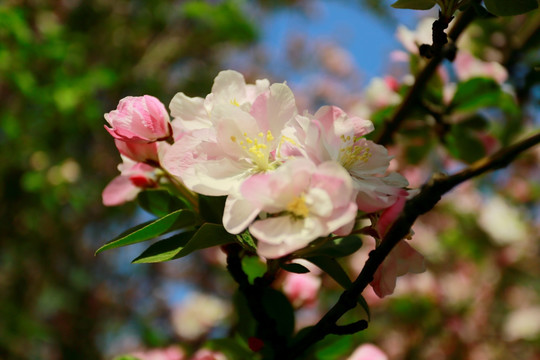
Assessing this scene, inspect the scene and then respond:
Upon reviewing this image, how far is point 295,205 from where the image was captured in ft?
1.42

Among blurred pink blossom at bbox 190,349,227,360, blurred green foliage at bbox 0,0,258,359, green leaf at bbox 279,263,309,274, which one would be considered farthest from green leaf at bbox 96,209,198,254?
blurred green foliage at bbox 0,0,258,359

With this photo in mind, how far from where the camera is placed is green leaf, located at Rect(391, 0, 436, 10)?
52 cm

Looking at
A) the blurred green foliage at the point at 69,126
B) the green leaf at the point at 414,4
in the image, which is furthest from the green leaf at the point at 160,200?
the blurred green foliage at the point at 69,126

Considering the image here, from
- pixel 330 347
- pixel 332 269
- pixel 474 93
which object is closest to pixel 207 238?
pixel 332 269

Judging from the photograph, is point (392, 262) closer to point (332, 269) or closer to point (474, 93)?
point (332, 269)

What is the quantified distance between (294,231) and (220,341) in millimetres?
301

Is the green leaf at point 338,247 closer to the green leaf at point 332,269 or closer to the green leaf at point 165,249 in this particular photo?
the green leaf at point 332,269

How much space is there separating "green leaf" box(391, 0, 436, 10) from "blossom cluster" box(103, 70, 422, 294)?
0.14 m

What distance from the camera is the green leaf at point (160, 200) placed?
58 centimetres

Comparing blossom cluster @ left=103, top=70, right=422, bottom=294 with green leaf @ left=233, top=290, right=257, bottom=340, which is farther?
green leaf @ left=233, top=290, right=257, bottom=340

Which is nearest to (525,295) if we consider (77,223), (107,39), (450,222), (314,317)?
(450,222)

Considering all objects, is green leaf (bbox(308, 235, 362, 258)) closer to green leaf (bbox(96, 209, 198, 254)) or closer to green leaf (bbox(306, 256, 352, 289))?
green leaf (bbox(306, 256, 352, 289))

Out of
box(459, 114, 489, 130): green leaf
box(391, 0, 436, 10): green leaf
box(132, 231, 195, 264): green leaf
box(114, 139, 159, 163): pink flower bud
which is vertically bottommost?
box(459, 114, 489, 130): green leaf

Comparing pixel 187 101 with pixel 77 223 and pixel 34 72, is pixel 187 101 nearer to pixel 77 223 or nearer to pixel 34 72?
pixel 34 72
